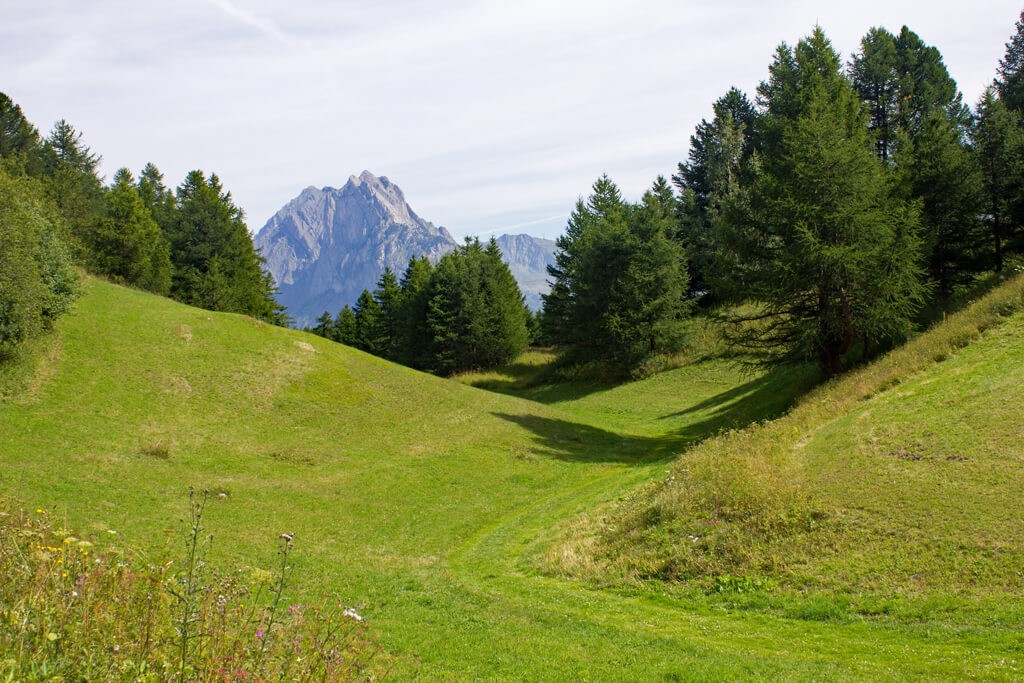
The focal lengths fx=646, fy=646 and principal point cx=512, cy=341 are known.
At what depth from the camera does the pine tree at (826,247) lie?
1156 inches

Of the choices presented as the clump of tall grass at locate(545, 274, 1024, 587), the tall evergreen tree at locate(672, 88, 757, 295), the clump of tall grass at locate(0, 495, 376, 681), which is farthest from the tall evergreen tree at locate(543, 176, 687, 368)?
the clump of tall grass at locate(0, 495, 376, 681)

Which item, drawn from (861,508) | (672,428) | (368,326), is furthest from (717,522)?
(368,326)

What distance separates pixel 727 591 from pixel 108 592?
35.0ft

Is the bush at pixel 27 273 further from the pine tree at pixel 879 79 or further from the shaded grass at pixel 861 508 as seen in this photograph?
the pine tree at pixel 879 79

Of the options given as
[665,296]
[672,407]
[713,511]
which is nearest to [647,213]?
[665,296]

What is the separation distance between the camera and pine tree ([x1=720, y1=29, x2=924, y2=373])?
96.4 feet

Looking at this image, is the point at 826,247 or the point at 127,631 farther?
the point at 826,247

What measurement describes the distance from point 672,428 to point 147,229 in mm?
54898

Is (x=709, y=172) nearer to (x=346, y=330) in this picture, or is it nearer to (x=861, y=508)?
(x=346, y=330)

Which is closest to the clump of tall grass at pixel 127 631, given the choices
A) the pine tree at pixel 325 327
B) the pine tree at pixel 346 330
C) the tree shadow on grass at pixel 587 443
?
the tree shadow on grass at pixel 587 443

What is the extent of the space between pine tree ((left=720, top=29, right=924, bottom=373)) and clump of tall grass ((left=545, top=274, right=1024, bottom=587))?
9.54 meters

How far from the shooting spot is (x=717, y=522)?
15.1 metres

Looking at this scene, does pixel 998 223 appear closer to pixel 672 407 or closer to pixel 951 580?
pixel 672 407

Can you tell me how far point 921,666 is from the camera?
8547 millimetres
